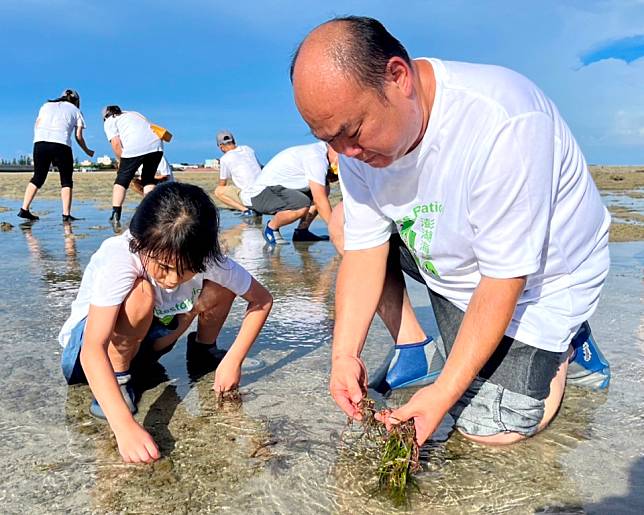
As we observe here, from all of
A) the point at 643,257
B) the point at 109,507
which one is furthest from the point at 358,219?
the point at 643,257

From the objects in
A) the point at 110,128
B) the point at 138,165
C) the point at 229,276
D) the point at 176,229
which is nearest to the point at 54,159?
the point at 110,128

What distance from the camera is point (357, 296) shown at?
7.75 ft

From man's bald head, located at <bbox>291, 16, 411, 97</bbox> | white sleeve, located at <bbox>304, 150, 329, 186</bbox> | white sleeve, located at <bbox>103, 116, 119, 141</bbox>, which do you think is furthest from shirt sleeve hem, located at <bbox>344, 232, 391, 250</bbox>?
white sleeve, located at <bbox>103, 116, 119, 141</bbox>

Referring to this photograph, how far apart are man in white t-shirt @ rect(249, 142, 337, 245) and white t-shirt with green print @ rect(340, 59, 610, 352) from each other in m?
4.37

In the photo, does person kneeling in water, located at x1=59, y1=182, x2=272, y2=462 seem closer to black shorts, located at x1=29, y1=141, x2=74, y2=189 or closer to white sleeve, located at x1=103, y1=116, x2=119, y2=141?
white sleeve, located at x1=103, y1=116, x2=119, y2=141

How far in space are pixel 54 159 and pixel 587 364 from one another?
27.5 feet

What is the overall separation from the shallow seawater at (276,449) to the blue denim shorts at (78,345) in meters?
0.07

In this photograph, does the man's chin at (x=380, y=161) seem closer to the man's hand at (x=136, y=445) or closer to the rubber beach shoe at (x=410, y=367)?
the rubber beach shoe at (x=410, y=367)

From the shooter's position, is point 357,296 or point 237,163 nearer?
point 357,296

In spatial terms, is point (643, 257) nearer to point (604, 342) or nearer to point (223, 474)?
point (604, 342)

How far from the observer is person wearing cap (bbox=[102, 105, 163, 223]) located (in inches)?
339

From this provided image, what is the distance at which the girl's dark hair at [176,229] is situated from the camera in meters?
2.27

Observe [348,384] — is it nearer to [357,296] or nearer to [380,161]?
[357,296]

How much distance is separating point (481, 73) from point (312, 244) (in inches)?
192
